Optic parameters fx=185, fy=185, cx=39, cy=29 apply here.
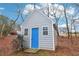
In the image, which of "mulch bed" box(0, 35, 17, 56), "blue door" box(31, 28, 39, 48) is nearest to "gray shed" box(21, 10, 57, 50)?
"blue door" box(31, 28, 39, 48)

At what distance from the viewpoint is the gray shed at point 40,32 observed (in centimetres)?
220

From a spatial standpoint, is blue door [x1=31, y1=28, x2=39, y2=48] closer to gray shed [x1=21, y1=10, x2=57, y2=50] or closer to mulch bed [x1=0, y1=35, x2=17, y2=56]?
gray shed [x1=21, y1=10, x2=57, y2=50]

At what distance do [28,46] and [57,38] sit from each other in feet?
1.18

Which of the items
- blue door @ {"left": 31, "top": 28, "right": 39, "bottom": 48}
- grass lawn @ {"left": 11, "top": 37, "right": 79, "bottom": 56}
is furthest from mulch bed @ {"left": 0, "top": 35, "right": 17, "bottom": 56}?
blue door @ {"left": 31, "top": 28, "right": 39, "bottom": 48}

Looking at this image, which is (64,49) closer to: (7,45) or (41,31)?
(41,31)

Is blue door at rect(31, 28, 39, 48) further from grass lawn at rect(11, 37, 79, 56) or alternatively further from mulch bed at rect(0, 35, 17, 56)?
mulch bed at rect(0, 35, 17, 56)

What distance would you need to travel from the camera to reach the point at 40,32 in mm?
2215

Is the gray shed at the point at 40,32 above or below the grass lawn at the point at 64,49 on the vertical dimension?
above

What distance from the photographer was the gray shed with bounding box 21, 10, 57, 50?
2201mm

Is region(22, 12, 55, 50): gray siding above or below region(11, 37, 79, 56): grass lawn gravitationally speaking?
above

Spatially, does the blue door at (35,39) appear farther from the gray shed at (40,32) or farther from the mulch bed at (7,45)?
the mulch bed at (7,45)

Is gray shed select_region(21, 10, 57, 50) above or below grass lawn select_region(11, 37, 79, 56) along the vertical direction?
above

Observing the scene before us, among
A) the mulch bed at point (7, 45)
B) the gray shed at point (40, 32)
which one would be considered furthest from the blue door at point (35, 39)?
the mulch bed at point (7, 45)

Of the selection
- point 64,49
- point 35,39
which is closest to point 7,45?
point 35,39
